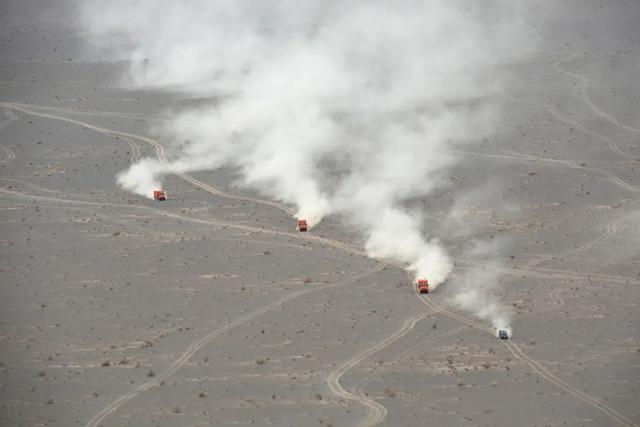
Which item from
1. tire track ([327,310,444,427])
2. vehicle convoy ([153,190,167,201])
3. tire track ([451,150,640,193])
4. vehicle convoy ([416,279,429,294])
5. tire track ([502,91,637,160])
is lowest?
tire track ([327,310,444,427])

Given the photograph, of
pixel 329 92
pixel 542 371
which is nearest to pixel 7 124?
pixel 329 92

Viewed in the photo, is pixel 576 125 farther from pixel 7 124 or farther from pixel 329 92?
pixel 7 124

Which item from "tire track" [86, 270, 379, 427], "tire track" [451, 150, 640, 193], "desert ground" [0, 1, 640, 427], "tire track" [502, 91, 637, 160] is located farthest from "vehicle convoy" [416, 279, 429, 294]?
"tire track" [502, 91, 637, 160]

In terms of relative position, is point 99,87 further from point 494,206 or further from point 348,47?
point 494,206

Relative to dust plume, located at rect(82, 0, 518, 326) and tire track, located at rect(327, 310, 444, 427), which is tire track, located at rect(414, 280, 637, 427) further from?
dust plume, located at rect(82, 0, 518, 326)

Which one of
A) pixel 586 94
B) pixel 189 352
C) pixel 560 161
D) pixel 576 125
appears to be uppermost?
pixel 586 94
